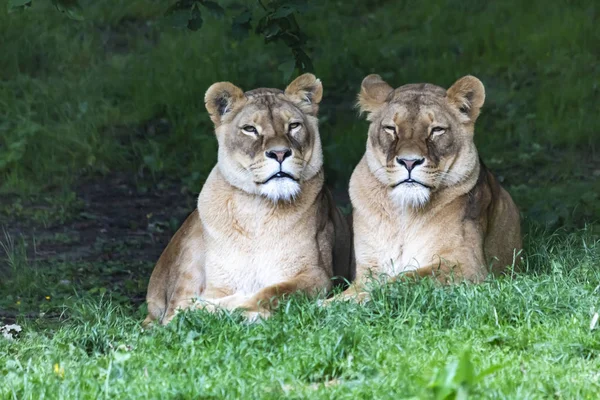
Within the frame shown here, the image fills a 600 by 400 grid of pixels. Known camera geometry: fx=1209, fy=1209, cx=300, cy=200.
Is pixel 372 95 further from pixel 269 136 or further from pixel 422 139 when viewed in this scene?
pixel 269 136

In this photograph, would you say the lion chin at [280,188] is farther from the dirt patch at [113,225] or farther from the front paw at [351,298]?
the dirt patch at [113,225]

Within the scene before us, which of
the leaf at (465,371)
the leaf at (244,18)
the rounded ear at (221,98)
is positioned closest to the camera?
the leaf at (465,371)

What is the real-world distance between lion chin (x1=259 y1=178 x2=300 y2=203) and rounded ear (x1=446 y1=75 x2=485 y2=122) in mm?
1007

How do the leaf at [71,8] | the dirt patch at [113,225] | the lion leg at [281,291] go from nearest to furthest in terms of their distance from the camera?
1. the lion leg at [281,291]
2. the leaf at [71,8]
3. the dirt patch at [113,225]

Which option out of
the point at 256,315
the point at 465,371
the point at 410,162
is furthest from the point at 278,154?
the point at 465,371

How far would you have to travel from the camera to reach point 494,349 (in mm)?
4926

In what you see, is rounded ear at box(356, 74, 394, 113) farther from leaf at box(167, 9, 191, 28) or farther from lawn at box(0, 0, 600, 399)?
lawn at box(0, 0, 600, 399)

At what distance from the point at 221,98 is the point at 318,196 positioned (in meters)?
0.77

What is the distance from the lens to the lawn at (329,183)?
4648 millimetres

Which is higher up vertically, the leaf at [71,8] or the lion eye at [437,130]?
the leaf at [71,8]

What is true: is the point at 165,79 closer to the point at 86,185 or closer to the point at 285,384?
the point at 86,185

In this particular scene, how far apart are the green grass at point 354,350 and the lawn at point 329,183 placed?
13mm

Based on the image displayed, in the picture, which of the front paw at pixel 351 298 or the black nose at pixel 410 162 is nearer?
the front paw at pixel 351 298

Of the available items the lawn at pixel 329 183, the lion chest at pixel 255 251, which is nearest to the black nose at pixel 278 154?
the lion chest at pixel 255 251
